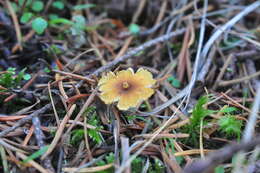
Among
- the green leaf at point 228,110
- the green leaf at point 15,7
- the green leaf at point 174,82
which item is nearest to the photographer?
the green leaf at point 228,110

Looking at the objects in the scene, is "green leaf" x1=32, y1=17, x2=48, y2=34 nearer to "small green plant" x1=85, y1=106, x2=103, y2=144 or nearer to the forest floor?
the forest floor

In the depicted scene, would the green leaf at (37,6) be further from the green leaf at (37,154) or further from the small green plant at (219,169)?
the small green plant at (219,169)

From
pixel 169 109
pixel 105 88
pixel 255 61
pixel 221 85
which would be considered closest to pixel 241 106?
pixel 221 85

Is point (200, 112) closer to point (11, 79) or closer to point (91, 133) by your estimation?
point (91, 133)

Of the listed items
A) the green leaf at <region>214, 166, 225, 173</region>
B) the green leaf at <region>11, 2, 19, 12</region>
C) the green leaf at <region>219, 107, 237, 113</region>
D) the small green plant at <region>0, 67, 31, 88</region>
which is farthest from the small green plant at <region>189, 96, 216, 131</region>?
the green leaf at <region>11, 2, 19, 12</region>

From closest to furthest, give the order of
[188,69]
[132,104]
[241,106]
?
[132,104]
[241,106]
[188,69]

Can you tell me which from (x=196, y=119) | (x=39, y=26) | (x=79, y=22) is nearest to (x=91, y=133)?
(x=196, y=119)

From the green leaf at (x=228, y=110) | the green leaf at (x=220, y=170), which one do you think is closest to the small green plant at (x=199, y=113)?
the green leaf at (x=228, y=110)

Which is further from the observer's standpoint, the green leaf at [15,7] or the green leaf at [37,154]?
the green leaf at [15,7]

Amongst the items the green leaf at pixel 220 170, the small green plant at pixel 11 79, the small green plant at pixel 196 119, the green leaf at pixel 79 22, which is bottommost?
the green leaf at pixel 220 170

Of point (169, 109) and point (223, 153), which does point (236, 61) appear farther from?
point (223, 153)

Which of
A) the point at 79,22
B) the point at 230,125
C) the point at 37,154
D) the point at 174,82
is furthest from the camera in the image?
the point at 79,22
